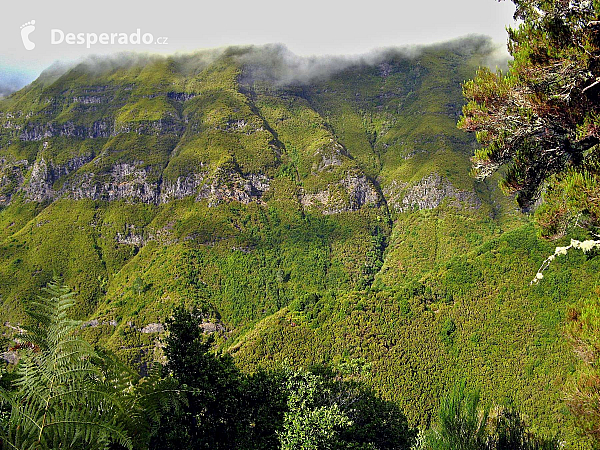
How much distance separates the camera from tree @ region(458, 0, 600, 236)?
505 centimetres

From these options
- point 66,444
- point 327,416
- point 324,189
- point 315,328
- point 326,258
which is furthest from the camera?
point 324,189

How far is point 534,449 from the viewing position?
6949 mm

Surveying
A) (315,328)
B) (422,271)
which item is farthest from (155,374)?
(422,271)

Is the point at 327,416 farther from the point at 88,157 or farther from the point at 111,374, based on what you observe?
the point at 88,157

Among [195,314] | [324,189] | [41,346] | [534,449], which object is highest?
[324,189]

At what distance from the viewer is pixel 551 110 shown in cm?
546

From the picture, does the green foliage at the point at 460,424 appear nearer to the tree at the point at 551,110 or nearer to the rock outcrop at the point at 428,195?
the tree at the point at 551,110

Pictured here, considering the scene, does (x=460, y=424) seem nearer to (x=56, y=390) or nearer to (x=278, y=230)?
(x=56, y=390)

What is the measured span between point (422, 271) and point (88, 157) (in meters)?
136

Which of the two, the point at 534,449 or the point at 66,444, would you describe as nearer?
the point at 66,444

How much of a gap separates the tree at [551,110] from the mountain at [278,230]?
42.9m

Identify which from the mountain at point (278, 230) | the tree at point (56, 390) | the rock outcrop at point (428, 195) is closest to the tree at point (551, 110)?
the tree at point (56, 390)

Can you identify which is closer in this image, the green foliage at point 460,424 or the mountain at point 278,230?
the green foliage at point 460,424

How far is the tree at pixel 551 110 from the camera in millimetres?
5047
